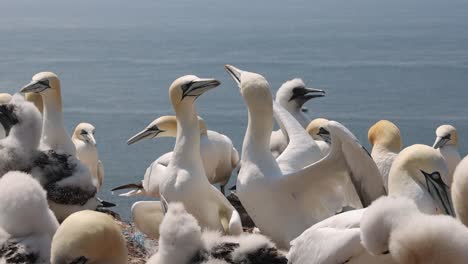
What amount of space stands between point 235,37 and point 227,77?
12.1m

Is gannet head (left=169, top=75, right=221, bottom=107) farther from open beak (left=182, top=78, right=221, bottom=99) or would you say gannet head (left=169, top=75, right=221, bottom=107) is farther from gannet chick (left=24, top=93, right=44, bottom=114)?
gannet chick (left=24, top=93, right=44, bottom=114)

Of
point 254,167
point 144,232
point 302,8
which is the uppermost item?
point 254,167

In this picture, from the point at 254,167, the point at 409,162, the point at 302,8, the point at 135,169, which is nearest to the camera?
the point at 409,162

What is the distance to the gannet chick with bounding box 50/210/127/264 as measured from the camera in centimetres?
407

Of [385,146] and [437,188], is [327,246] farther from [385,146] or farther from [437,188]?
[385,146]

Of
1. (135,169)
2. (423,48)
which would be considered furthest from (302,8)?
(135,169)

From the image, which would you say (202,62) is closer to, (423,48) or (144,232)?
(423,48)

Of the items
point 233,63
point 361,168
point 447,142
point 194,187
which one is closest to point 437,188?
point 361,168

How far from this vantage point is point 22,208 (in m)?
4.65

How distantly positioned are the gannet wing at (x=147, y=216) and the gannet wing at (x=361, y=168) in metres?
1.75

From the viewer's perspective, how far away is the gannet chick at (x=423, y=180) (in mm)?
6094

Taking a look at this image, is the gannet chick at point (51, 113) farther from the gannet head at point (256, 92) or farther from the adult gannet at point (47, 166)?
the gannet head at point (256, 92)

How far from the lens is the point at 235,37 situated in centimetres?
Result: 3669

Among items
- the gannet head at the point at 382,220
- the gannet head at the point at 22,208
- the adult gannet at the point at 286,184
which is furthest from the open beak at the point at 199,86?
the gannet head at the point at 382,220
